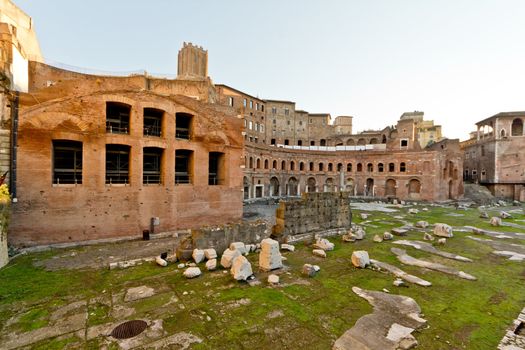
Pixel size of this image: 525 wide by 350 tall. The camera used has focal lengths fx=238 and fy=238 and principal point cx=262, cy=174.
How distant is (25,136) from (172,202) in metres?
8.13

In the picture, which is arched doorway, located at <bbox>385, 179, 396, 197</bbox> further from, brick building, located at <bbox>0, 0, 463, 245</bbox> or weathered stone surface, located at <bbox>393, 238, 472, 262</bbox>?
brick building, located at <bbox>0, 0, 463, 245</bbox>

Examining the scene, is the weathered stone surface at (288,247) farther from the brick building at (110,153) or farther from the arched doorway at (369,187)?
the arched doorway at (369,187)

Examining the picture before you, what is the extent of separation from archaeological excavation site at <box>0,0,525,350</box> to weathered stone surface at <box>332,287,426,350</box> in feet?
0.16

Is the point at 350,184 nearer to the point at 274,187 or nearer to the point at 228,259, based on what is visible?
the point at 274,187

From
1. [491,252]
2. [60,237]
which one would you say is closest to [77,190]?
[60,237]

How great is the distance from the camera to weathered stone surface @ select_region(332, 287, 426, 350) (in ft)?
17.5

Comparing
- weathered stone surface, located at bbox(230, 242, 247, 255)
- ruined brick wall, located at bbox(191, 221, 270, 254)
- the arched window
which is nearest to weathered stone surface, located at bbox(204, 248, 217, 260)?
ruined brick wall, located at bbox(191, 221, 270, 254)

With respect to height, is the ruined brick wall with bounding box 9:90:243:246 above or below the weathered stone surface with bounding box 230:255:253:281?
above

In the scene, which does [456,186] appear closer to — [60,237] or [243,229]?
[243,229]

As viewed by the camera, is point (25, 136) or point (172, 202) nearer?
point (25, 136)

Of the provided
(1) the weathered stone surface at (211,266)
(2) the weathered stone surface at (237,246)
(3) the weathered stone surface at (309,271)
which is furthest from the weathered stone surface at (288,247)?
(1) the weathered stone surface at (211,266)

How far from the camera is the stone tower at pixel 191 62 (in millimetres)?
36969

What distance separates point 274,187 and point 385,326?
36339mm

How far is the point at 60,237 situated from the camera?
503 inches
